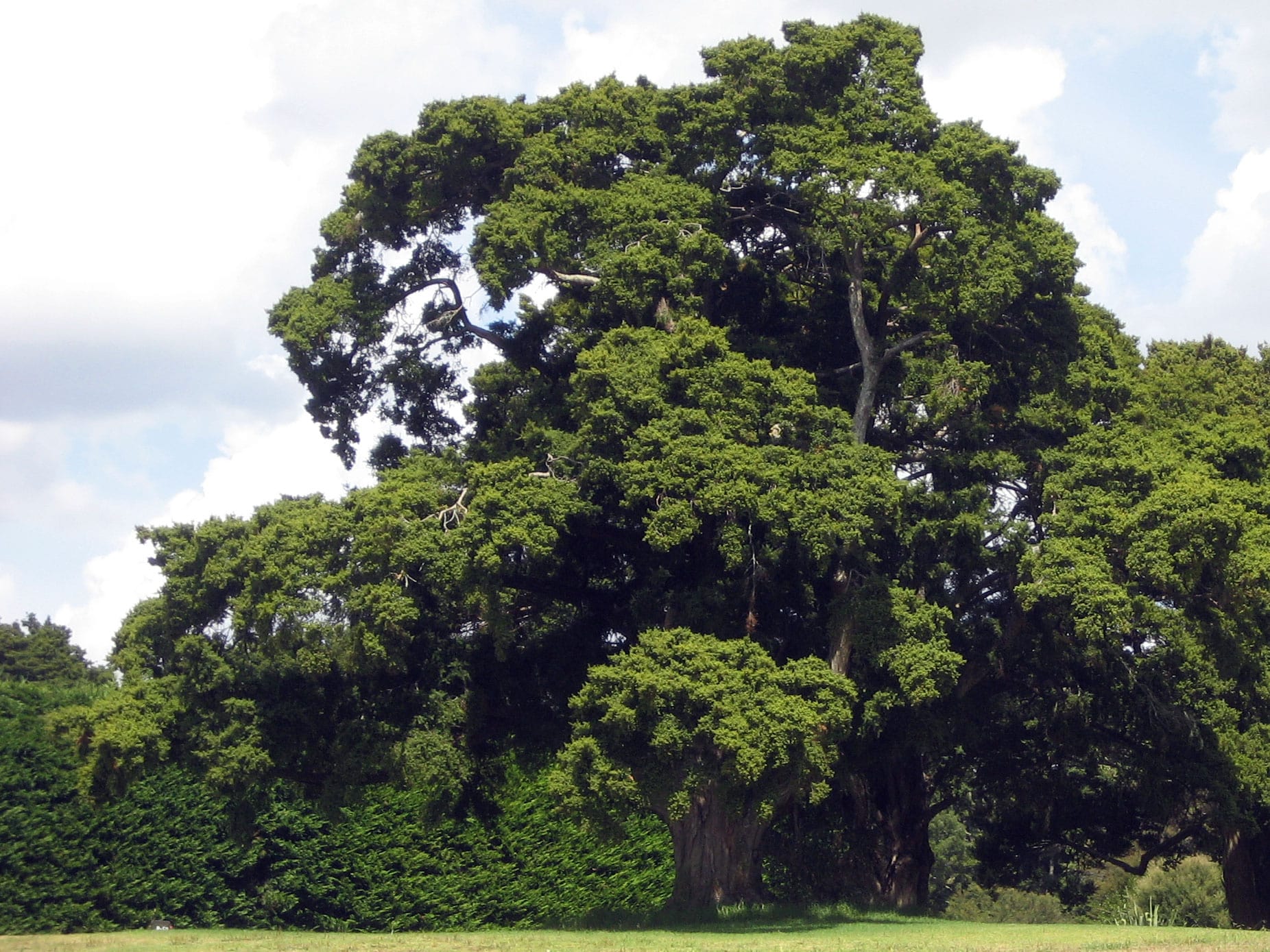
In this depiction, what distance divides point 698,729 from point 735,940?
3.17m

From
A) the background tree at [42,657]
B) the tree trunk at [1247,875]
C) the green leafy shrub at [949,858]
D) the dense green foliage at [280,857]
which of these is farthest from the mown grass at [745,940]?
the background tree at [42,657]

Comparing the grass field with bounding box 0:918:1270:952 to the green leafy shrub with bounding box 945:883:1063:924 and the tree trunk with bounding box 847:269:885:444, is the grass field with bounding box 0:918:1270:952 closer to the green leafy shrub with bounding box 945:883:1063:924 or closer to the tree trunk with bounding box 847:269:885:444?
the tree trunk with bounding box 847:269:885:444

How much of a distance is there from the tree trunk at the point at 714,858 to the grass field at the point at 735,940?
6.36 ft

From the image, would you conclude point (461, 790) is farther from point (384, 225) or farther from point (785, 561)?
point (384, 225)

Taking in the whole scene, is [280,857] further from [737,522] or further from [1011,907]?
[1011,907]

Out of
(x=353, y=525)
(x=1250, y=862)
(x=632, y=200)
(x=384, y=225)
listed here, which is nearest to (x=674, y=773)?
(x=353, y=525)

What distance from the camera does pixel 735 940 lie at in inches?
709

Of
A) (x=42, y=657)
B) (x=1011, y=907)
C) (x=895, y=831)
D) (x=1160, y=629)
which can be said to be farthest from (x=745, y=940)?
(x=42, y=657)

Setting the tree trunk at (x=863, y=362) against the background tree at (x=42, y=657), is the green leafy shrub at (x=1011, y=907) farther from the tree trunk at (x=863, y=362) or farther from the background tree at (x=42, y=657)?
the background tree at (x=42, y=657)

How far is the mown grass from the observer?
1633 cm

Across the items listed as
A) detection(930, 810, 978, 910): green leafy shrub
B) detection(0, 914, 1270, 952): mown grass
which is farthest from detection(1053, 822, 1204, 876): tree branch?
detection(930, 810, 978, 910): green leafy shrub

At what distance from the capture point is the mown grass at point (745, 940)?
16328 millimetres

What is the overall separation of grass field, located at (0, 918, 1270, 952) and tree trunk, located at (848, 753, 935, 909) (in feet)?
14.7

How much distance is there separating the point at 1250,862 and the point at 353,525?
20010mm
